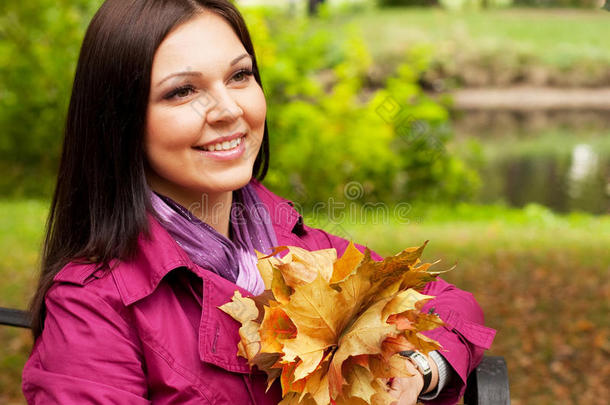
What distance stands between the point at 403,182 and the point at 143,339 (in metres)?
5.65

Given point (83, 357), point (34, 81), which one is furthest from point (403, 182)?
point (83, 357)

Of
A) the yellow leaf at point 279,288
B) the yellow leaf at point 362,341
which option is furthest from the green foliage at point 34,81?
the yellow leaf at point 362,341

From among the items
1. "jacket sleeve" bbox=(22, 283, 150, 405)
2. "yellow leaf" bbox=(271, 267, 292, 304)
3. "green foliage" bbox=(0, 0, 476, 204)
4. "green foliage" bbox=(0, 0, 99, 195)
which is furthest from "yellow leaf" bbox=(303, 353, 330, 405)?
"green foliage" bbox=(0, 0, 99, 195)

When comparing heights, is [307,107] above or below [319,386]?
below

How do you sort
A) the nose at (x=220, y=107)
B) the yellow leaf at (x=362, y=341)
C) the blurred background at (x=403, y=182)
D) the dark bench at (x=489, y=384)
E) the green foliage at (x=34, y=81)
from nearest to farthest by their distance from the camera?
1. the yellow leaf at (x=362, y=341)
2. the nose at (x=220, y=107)
3. the dark bench at (x=489, y=384)
4. the blurred background at (x=403, y=182)
5. the green foliage at (x=34, y=81)

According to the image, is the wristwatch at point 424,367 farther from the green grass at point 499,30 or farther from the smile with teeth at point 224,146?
the green grass at point 499,30

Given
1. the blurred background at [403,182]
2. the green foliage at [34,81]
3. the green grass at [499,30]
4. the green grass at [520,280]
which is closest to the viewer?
the green grass at [520,280]

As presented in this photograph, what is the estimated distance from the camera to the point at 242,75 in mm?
1478

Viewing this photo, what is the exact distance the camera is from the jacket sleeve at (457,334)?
1.54m

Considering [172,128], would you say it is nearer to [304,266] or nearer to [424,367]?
[304,266]

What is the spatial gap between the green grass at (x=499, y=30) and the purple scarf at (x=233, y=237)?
39.6ft

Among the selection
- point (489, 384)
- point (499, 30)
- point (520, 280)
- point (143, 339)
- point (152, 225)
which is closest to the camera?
point (143, 339)

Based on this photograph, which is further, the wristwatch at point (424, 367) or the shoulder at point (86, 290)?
the wristwatch at point (424, 367)

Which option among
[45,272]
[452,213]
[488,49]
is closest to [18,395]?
[45,272]
